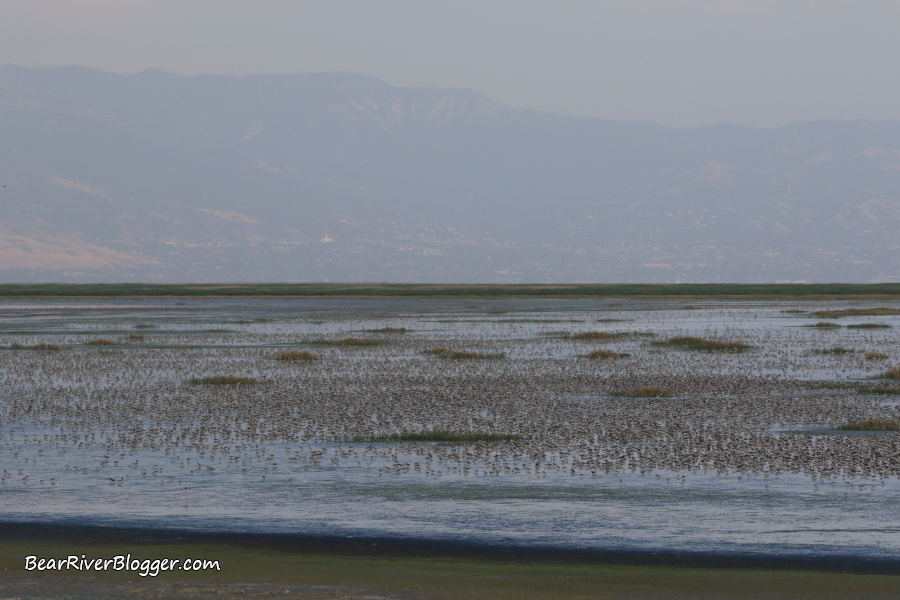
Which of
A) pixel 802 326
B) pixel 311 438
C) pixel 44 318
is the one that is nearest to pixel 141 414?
pixel 311 438

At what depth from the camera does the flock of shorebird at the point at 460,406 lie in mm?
20391

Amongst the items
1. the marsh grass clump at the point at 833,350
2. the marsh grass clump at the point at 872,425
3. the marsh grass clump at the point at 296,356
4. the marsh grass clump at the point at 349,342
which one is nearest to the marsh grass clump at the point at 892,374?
the marsh grass clump at the point at 833,350

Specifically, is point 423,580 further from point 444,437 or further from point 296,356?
point 296,356

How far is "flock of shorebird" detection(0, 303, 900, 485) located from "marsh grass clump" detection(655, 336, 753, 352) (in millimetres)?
1277

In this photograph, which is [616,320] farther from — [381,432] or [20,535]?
[20,535]

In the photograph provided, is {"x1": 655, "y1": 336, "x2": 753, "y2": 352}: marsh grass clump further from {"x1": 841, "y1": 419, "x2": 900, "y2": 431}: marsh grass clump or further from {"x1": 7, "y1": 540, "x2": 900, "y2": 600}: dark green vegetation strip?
{"x1": 7, "y1": 540, "x2": 900, "y2": 600}: dark green vegetation strip

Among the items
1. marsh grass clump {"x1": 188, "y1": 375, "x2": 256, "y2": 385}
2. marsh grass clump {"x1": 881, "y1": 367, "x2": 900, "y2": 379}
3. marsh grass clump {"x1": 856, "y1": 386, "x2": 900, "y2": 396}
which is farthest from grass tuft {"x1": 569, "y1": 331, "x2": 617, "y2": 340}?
marsh grass clump {"x1": 188, "y1": 375, "x2": 256, "y2": 385}

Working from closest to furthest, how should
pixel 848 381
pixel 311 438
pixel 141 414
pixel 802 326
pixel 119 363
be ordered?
pixel 311 438 < pixel 141 414 < pixel 848 381 < pixel 119 363 < pixel 802 326

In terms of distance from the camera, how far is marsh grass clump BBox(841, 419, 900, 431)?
23.5 m

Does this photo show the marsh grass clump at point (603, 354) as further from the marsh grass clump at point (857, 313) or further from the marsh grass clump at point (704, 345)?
the marsh grass clump at point (857, 313)

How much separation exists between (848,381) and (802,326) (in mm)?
33195

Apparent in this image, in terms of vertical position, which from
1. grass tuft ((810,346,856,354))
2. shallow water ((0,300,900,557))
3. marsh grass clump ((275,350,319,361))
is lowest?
shallow water ((0,300,900,557))

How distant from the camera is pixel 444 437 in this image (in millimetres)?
22688

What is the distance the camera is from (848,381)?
111ft
